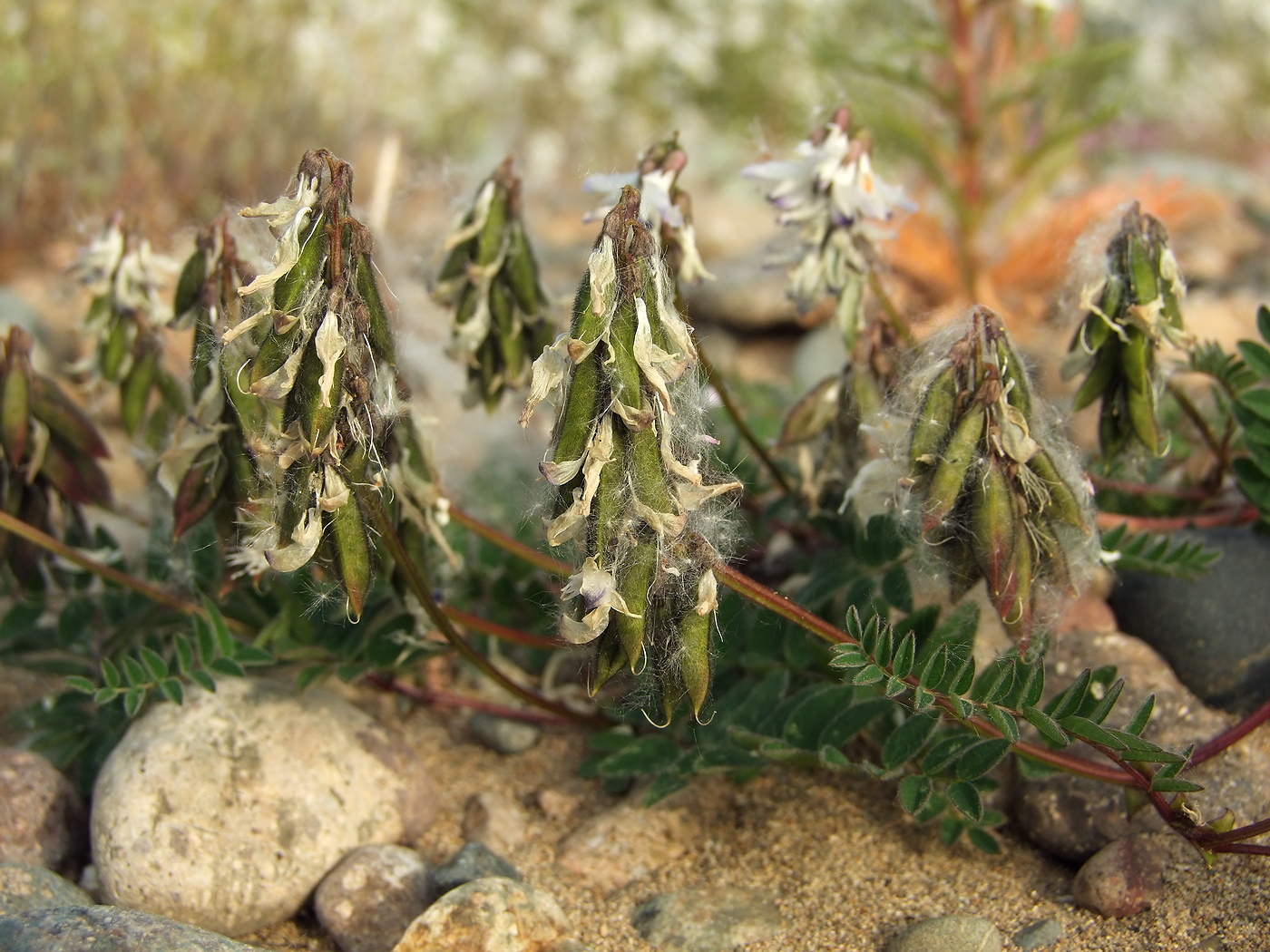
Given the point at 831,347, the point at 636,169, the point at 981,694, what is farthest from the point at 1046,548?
the point at 831,347

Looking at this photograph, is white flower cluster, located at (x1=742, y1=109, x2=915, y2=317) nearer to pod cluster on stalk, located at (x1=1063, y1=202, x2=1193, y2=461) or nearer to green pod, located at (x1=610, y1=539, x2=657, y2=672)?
pod cluster on stalk, located at (x1=1063, y1=202, x2=1193, y2=461)

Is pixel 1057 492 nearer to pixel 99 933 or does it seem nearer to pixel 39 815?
pixel 99 933

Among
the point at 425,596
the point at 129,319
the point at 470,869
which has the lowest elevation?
the point at 470,869

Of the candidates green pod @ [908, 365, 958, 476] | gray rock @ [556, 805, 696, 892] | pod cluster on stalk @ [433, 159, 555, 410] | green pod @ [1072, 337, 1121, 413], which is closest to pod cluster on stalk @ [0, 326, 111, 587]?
pod cluster on stalk @ [433, 159, 555, 410]

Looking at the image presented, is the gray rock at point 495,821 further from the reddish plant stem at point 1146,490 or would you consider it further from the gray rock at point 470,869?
the reddish plant stem at point 1146,490

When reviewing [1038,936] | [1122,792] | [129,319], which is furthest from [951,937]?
[129,319]

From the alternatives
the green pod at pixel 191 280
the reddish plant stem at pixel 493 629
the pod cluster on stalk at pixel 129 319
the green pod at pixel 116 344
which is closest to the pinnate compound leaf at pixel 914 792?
the reddish plant stem at pixel 493 629
